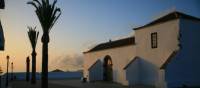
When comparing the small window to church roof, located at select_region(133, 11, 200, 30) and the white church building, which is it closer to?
the white church building

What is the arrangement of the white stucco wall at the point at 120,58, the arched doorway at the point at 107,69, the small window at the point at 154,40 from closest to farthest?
the small window at the point at 154,40
the white stucco wall at the point at 120,58
the arched doorway at the point at 107,69

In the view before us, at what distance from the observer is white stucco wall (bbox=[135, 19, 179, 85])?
1209 inches

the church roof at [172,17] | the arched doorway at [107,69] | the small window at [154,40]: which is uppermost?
the church roof at [172,17]

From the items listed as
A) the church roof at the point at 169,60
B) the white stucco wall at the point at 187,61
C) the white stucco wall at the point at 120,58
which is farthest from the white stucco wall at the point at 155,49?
the white stucco wall at the point at 120,58

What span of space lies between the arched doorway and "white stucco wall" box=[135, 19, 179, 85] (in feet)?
22.4

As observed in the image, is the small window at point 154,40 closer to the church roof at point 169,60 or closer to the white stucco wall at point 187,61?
the church roof at point 169,60

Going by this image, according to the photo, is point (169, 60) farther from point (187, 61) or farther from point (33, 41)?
point (33, 41)

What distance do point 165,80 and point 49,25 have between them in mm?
11579

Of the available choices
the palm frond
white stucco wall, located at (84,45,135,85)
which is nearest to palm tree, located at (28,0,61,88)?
the palm frond

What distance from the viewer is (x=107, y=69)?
1690 inches

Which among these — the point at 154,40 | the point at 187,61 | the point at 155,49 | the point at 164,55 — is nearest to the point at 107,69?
the point at 154,40

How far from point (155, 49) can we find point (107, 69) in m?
11.3

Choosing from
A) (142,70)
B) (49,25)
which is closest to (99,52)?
(142,70)

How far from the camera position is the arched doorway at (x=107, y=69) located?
137 feet
